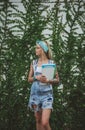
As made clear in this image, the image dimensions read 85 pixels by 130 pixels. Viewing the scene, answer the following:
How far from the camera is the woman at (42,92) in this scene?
5.76 metres

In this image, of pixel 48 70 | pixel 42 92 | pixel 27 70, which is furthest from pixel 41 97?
pixel 27 70

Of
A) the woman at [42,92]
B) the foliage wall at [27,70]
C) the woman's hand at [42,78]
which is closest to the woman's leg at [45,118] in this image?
the woman at [42,92]

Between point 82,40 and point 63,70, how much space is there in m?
0.75

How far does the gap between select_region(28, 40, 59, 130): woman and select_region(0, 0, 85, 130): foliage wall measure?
4.76ft

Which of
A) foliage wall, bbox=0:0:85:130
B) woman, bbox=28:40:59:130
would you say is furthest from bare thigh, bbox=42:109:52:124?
foliage wall, bbox=0:0:85:130

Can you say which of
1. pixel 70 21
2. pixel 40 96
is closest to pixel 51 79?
pixel 40 96

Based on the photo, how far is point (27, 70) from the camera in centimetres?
760

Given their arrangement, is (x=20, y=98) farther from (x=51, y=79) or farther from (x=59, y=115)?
(x=51, y=79)

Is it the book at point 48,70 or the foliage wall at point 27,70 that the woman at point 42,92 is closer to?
the book at point 48,70

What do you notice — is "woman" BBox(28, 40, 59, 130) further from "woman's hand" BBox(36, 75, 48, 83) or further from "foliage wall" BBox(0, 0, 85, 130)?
"foliage wall" BBox(0, 0, 85, 130)

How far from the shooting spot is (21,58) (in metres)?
7.64

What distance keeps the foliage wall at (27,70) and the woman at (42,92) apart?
145 cm

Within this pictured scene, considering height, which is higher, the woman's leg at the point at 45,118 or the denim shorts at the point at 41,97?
the denim shorts at the point at 41,97

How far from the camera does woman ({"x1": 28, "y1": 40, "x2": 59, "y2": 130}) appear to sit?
18.9 feet
